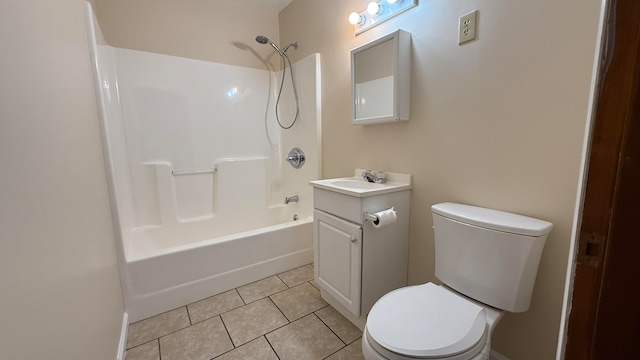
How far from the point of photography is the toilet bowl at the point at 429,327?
81 centimetres

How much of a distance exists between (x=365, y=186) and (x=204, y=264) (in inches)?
47.7

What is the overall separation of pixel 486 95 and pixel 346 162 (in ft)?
3.41

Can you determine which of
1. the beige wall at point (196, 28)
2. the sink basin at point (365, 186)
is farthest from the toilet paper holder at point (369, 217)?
the beige wall at point (196, 28)

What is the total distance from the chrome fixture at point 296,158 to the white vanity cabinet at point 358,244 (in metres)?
0.90

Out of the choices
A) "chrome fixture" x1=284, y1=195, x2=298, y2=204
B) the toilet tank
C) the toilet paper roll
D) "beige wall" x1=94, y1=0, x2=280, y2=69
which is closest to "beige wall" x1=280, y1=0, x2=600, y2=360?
the toilet tank

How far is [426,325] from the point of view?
90 centimetres

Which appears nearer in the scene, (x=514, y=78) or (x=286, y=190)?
(x=514, y=78)

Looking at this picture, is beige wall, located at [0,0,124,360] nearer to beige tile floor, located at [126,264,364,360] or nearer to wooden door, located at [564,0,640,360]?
beige tile floor, located at [126,264,364,360]

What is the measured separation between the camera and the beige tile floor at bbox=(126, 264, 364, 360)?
1328 millimetres

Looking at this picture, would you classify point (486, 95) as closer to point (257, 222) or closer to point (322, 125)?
point (322, 125)

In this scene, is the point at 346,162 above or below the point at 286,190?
above

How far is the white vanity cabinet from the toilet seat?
0.34 meters

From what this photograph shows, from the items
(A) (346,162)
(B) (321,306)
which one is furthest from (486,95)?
(B) (321,306)

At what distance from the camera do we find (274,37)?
8.68 ft
